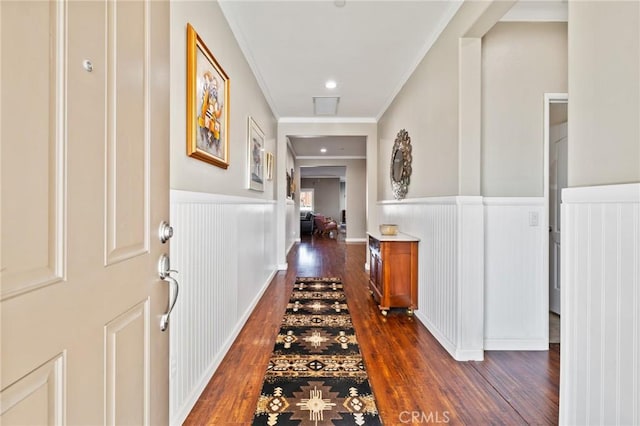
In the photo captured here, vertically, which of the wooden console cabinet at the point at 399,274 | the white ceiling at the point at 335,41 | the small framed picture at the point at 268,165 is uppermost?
the white ceiling at the point at 335,41

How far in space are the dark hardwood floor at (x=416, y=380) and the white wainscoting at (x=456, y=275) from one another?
13cm

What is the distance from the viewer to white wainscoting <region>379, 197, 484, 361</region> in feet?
7.57

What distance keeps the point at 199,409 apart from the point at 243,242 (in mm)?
1378

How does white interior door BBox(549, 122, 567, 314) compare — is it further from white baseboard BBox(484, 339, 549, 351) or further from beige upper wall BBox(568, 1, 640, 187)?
beige upper wall BBox(568, 1, 640, 187)

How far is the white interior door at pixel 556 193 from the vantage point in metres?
3.03

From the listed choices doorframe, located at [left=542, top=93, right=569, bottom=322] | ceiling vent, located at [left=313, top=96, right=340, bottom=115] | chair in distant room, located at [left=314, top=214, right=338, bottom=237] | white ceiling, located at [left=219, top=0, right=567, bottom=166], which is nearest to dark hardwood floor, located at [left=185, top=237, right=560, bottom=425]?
doorframe, located at [left=542, top=93, right=569, bottom=322]

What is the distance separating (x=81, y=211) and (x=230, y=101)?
2.00 metres

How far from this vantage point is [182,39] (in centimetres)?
161

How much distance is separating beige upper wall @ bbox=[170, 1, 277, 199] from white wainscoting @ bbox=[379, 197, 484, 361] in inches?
68.3

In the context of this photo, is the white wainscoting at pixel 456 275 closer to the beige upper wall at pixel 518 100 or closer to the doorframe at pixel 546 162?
the beige upper wall at pixel 518 100

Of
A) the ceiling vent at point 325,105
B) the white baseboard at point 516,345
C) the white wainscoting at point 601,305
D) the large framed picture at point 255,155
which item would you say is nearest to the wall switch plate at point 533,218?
the white baseboard at point 516,345

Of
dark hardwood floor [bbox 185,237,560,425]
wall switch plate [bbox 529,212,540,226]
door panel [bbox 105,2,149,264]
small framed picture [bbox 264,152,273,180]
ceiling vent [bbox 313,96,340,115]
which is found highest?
ceiling vent [bbox 313,96,340,115]

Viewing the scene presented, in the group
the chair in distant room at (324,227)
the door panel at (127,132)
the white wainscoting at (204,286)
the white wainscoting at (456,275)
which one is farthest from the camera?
the chair in distant room at (324,227)

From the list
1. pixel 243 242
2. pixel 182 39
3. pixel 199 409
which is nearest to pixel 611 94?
pixel 182 39
